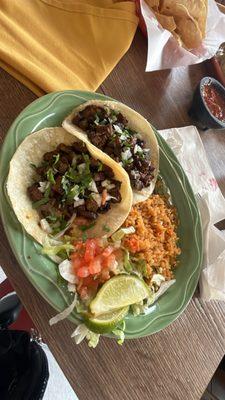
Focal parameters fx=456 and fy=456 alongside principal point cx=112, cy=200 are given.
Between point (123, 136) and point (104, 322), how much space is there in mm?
661

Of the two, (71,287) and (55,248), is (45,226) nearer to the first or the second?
(55,248)

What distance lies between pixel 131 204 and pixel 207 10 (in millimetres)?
1014

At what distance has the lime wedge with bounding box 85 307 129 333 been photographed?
4.25 feet

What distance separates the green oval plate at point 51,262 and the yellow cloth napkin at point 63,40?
0.10m

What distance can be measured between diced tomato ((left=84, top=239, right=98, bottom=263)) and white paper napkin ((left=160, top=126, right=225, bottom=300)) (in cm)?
49

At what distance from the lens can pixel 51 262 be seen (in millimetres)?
1355

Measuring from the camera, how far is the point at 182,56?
194 centimetres

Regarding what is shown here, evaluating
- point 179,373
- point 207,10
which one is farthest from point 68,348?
point 207,10

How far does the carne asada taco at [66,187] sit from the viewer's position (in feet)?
4.54

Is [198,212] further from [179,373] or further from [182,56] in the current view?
[182,56]

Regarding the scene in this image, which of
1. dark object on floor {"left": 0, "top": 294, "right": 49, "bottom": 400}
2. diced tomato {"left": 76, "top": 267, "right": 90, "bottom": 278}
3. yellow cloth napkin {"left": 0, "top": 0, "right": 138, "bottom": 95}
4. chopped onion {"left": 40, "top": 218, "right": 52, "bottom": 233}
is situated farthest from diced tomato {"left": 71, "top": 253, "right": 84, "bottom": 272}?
Answer: dark object on floor {"left": 0, "top": 294, "right": 49, "bottom": 400}

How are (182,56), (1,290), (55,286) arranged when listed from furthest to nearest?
(1,290) < (182,56) < (55,286)

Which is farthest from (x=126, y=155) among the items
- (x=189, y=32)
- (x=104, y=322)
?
(x=189, y=32)

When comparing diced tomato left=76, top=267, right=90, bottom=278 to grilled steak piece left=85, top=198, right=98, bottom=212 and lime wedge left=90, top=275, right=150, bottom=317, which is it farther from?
grilled steak piece left=85, top=198, right=98, bottom=212
